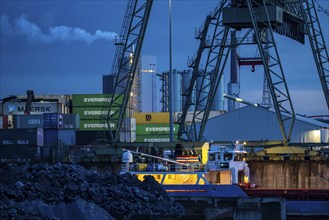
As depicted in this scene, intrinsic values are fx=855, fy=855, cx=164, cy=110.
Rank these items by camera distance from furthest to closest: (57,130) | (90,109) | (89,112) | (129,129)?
1. (89,112)
2. (90,109)
3. (129,129)
4. (57,130)

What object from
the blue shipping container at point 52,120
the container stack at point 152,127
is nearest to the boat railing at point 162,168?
the blue shipping container at point 52,120

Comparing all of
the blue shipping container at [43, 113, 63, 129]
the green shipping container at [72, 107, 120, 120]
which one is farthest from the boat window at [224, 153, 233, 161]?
the green shipping container at [72, 107, 120, 120]

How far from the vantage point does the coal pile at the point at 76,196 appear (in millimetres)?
27812

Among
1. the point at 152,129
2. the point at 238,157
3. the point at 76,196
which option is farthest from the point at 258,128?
the point at 76,196

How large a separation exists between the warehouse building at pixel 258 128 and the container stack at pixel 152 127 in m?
11.9

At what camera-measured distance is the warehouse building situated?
8769 cm

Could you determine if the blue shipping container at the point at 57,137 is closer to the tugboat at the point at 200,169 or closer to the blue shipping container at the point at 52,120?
the blue shipping container at the point at 52,120

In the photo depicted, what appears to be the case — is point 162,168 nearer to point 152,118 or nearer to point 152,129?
point 152,129

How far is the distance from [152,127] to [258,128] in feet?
69.0

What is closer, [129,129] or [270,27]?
[270,27]

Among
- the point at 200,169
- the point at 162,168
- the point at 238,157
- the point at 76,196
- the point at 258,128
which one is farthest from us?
the point at 258,128

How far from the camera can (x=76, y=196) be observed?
30844mm

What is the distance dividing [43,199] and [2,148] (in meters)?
45.6

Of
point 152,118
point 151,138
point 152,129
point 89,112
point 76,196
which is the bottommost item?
point 76,196
